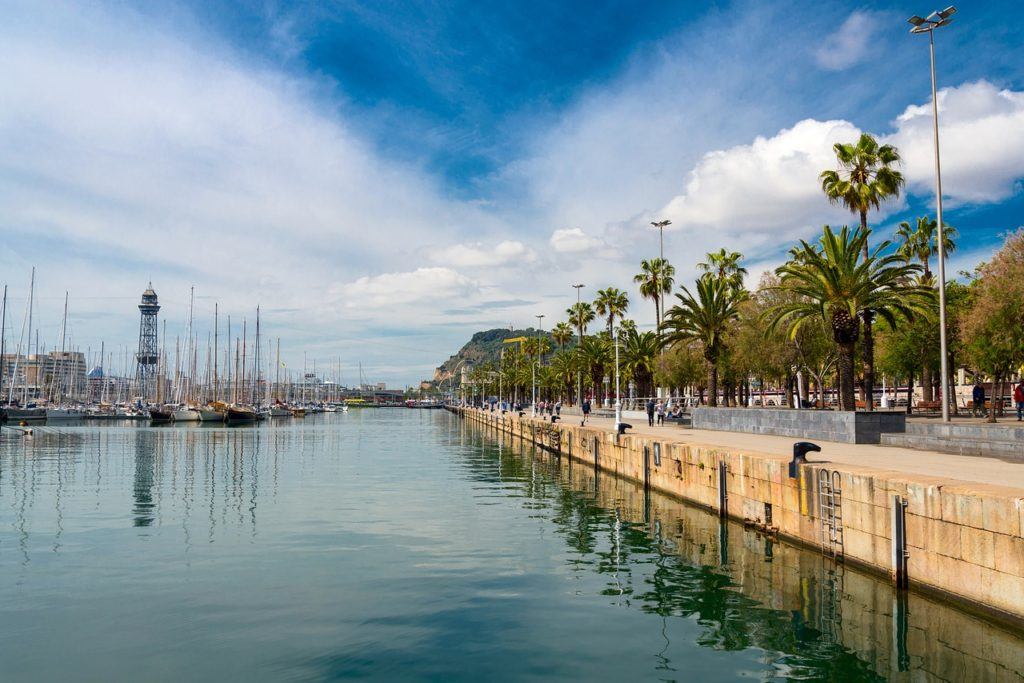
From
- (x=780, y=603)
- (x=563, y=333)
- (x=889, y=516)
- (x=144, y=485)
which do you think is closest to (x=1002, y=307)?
(x=889, y=516)

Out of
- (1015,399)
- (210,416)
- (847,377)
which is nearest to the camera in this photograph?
(847,377)

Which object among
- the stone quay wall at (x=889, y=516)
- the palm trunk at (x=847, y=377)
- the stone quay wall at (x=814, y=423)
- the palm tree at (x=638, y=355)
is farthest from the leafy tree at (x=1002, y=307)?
the palm tree at (x=638, y=355)

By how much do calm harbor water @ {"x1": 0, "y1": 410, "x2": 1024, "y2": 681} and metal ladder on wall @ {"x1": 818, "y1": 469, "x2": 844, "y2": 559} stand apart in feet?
1.26

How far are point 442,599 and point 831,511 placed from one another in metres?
8.33

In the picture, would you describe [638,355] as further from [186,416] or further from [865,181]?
[186,416]

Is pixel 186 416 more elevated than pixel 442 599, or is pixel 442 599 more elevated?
pixel 442 599

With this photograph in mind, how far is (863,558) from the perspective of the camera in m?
14.3

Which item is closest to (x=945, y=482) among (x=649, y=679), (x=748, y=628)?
(x=748, y=628)

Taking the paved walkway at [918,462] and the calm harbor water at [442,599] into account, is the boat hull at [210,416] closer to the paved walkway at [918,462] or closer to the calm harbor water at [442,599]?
the calm harbor water at [442,599]

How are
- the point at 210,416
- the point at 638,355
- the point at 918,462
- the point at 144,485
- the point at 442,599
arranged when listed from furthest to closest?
1. the point at 210,416
2. the point at 638,355
3. the point at 144,485
4. the point at 918,462
5. the point at 442,599

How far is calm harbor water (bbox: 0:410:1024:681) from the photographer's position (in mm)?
10156

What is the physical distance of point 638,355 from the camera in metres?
74.7

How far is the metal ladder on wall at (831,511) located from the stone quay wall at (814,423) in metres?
11.4

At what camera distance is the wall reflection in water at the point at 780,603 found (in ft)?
33.1
